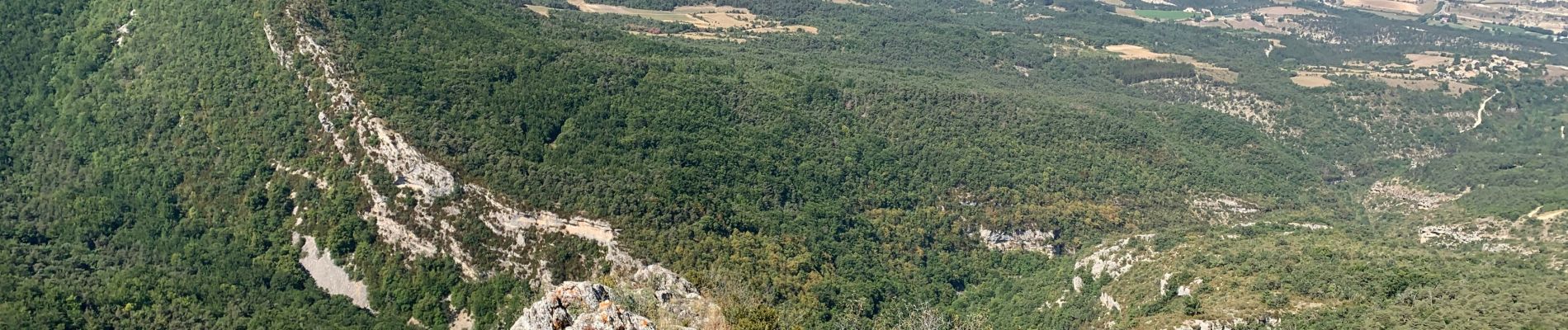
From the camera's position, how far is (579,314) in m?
76.6

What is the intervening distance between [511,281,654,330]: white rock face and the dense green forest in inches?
500

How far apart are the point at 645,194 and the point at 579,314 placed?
1707 inches

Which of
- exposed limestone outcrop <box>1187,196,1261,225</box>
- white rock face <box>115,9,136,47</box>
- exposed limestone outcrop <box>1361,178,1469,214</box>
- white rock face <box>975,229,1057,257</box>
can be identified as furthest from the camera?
exposed limestone outcrop <box>1361,178,1469,214</box>

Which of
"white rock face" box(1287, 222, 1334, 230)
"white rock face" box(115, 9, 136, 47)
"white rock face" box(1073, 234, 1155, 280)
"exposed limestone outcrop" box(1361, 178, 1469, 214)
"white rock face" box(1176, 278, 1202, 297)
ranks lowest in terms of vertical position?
"exposed limestone outcrop" box(1361, 178, 1469, 214)

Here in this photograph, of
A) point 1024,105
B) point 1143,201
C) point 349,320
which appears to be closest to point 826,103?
point 1024,105

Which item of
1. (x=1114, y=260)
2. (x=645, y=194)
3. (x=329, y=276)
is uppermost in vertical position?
(x=645, y=194)

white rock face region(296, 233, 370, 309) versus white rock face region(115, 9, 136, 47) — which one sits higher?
white rock face region(115, 9, 136, 47)

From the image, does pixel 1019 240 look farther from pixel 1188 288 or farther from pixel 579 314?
pixel 579 314

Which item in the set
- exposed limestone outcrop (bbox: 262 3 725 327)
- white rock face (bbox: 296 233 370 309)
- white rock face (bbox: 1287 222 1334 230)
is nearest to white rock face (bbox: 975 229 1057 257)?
white rock face (bbox: 1287 222 1334 230)

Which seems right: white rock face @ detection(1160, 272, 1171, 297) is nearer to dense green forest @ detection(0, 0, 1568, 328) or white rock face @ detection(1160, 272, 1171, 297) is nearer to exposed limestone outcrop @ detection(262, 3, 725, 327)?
dense green forest @ detection(0, 0, 1568, 328)

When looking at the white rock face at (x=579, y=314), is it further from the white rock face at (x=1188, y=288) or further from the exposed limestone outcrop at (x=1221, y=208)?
the exposed limestone outcrop at (x=1221, y=208)

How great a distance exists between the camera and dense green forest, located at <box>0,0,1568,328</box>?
4205 inches

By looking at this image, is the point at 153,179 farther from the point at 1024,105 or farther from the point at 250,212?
the point at 1024,105

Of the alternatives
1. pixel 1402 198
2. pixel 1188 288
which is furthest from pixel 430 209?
pixel 1402 198
